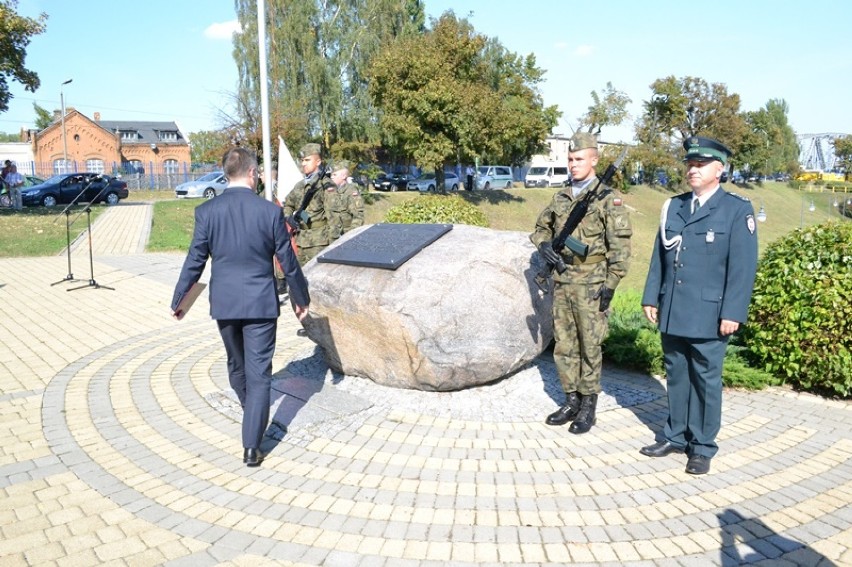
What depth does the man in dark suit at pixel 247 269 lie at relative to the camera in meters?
3.98

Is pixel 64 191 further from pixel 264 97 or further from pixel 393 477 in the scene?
pixel 393 477

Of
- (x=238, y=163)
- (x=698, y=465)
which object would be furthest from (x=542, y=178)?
(x=238, y=163)

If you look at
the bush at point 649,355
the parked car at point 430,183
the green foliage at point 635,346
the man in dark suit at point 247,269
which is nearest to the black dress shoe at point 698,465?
the bush at point 649,355

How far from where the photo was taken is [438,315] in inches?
192

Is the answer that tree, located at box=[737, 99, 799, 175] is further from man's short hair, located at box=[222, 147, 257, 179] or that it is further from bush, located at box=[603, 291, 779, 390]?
man's short hair, located at box=[222, 147, 257, 179]

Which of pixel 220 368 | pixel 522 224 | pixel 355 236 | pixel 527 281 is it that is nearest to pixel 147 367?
pixel 220 368

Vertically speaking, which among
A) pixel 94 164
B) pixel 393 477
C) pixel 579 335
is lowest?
pixel 393 477

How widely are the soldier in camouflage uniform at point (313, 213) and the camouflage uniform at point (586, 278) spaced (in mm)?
3102

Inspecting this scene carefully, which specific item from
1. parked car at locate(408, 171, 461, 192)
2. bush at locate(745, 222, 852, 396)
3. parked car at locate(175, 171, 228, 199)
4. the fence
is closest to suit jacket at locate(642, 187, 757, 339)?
bush at locate(745, 222, 852, 396)

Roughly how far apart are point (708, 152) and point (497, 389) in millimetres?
2588

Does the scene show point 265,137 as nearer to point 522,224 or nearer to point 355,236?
point 355,236

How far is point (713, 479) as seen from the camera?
3.95 meters

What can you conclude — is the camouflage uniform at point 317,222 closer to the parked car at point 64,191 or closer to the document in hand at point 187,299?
the document in hand at point 187,299

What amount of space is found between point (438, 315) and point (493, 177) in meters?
38.2
